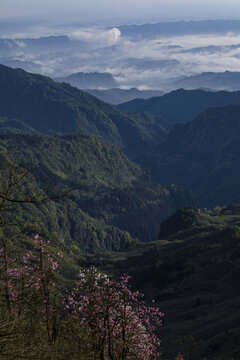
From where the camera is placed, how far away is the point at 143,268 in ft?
388

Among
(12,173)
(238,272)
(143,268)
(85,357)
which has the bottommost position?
(85,357)

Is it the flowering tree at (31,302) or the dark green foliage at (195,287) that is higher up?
the dark green foliage at (195,287)

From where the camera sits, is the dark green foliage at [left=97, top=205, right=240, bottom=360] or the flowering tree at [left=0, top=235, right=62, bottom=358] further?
the dark green foliage at [left=97, top=205, right=240, bottom=360]

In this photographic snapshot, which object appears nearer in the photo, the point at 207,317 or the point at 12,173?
the point at 12,173

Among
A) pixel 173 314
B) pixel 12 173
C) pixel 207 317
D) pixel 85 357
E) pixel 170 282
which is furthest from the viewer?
pixel 170 282

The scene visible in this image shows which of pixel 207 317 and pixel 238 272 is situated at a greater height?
pixel 238 272

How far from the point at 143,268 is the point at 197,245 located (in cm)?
1582

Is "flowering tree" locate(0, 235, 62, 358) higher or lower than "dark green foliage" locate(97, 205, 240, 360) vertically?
lower

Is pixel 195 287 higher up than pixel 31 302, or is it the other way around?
pixel 195 287

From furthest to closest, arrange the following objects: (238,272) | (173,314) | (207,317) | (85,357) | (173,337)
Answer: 1. (238,272)
2. (173,314)
3. (207,317)
4. (173,337)
5. (85,357)

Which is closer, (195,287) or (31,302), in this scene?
(31,302)

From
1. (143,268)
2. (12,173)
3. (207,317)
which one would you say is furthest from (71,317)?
(143,268)

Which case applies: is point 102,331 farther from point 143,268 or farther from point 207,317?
point 143,268

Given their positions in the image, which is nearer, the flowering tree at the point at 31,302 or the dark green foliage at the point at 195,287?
the flowering tree at the point at 31,302
